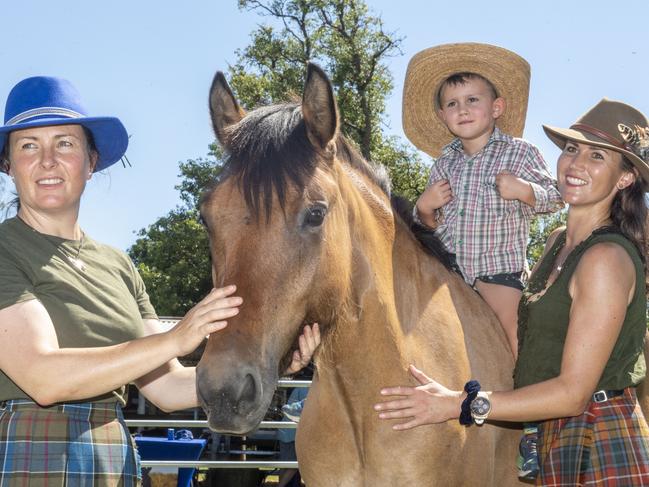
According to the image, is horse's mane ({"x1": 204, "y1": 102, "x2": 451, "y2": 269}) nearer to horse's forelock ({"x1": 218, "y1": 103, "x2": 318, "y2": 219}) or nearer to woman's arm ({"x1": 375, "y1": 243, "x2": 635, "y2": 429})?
horse's forelock ({"x1": 218, "y1": 103, "x2": 318, "y2": 219})

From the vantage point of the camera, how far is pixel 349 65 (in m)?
24.5

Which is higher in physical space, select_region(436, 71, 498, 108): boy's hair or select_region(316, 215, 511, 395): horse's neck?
select_region(436, 71, 498, 108): boy's hair

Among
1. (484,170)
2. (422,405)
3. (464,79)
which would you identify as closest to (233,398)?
(422,405)

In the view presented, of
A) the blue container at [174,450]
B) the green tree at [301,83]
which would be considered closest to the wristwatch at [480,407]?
the blue container at [174,450]

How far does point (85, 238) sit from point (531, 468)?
2.12 m

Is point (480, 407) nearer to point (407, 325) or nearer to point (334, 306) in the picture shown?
point (407, 325)

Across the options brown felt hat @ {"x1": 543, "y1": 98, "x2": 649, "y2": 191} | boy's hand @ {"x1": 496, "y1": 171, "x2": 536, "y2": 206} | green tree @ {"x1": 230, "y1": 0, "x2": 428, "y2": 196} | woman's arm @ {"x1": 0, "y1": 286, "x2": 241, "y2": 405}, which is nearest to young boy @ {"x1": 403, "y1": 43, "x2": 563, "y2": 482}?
boy's hand @ {"x1": 496, "y1": 171, "x2": 536, "y2": 206}

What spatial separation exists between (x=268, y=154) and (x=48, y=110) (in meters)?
0.93

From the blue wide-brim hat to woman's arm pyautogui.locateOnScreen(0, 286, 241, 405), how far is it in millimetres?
761

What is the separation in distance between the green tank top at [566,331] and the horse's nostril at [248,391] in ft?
4.07

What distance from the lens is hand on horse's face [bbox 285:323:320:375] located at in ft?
9.29

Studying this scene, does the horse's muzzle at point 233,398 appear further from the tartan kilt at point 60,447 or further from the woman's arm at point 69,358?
the tartan kilt at point 60,447

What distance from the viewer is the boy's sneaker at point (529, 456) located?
9.86ft

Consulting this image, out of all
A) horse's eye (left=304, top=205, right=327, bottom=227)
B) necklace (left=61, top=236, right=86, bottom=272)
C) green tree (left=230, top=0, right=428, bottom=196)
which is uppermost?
green tree (left=230, top=0, right=428, bottom=196)
